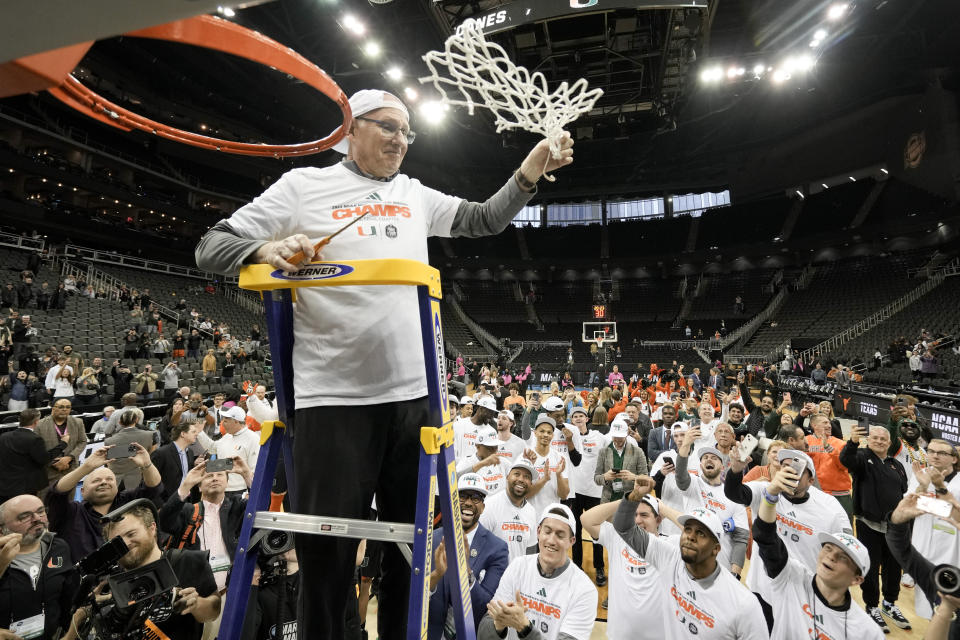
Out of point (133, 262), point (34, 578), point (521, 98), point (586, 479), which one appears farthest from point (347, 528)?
point (133, 262)

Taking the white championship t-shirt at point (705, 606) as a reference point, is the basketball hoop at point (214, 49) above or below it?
above

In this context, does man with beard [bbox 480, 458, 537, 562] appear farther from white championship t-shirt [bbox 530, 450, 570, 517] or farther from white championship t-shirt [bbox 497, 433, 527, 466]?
white championship t-shirt [bbox 497, 433, 527, 466]

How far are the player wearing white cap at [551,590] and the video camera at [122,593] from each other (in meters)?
2.37

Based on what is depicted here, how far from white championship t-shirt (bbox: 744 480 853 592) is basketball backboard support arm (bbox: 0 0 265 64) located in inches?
219

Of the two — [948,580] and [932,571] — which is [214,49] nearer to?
[948,580]

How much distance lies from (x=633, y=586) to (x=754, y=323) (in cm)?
3045

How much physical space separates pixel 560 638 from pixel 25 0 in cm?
449

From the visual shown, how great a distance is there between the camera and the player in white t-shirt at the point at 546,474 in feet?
19.2

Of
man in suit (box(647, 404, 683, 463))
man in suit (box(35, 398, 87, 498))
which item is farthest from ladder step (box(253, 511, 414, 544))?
man in suit (box(647, 404, 683, 463))

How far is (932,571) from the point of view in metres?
3.29

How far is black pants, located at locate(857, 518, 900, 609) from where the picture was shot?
5523 mm

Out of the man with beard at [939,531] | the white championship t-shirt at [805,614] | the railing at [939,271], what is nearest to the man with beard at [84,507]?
the white championship t-shirt at [805,614]

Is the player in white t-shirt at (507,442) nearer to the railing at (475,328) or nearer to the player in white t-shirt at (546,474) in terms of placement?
the player in white t-shirt at (546,474)

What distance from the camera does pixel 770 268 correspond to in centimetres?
3275
